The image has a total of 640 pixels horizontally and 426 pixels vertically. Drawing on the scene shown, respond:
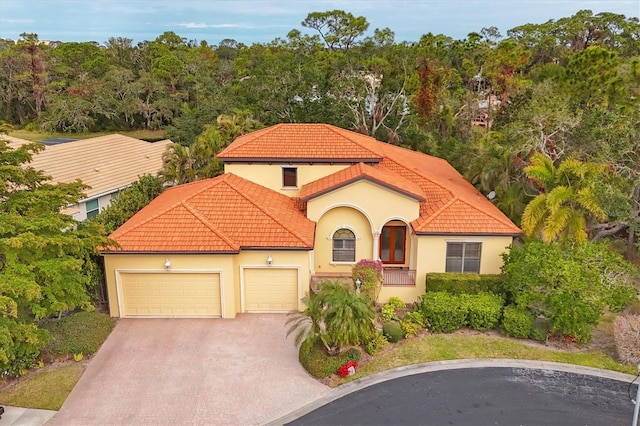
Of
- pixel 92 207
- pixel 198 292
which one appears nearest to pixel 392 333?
pixel 198 292

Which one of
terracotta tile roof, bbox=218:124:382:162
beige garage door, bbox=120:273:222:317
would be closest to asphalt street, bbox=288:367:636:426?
beige garage door, bbox=120:273:222:317

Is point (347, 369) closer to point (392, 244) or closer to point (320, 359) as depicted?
point (320, 359)

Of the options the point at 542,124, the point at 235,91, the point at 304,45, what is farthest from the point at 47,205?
the point at 304,45

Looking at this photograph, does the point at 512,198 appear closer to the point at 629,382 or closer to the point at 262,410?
the point at 629,382

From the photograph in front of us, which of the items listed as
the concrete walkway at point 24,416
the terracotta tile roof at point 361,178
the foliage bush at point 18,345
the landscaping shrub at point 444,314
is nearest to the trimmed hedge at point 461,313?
the landscaping shrub at point 444,314

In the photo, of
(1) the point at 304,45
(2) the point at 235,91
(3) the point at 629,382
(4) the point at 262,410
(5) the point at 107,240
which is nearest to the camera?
(4) the point at 262,410

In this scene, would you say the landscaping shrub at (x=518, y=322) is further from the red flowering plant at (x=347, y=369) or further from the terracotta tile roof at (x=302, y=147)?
the terracotta tile roof at (x=302, y=147)

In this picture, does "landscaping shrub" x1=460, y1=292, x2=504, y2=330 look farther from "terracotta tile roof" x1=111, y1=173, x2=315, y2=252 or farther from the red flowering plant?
"terracotta tile roof" x1=111, y1=173, x2=315, y2=252
